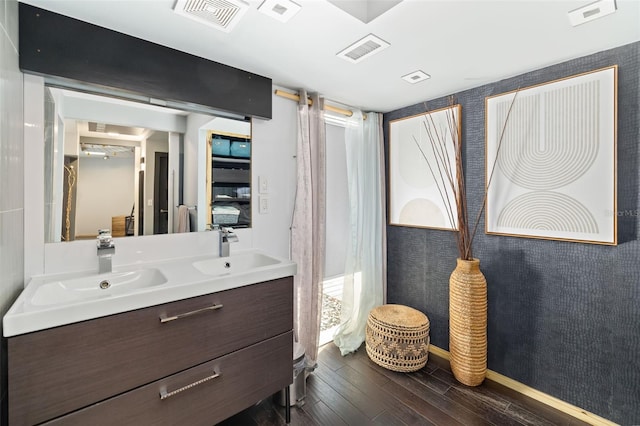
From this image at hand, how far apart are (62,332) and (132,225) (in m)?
0.72

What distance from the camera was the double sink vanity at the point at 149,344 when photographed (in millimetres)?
929

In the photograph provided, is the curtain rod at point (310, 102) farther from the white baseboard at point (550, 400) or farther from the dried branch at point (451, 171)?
the white baseboard at point (550, 400)

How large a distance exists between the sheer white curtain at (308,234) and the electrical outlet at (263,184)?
0.24m

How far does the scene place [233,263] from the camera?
5.78 feet

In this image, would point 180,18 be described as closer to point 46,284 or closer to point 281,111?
point 281,111

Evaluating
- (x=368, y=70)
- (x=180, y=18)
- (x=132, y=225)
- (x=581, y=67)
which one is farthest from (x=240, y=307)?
(x=581, y=67)

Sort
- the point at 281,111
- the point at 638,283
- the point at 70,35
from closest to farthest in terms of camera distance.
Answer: the point at 70,35
the point at 638,283
the point at 281,111

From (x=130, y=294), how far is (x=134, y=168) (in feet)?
2.75

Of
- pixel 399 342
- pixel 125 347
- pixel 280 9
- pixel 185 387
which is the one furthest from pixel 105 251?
pixel 399 342

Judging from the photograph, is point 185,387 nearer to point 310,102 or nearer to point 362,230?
point 362,230

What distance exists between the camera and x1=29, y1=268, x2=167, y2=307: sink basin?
119cm

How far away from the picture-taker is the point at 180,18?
1329 millimetres

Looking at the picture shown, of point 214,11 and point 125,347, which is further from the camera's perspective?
point 214,11

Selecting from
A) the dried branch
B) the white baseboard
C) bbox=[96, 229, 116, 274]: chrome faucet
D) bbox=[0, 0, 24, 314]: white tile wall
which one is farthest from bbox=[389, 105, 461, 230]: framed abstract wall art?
bbox=[0, 0, 24, 314]: white tile wall
